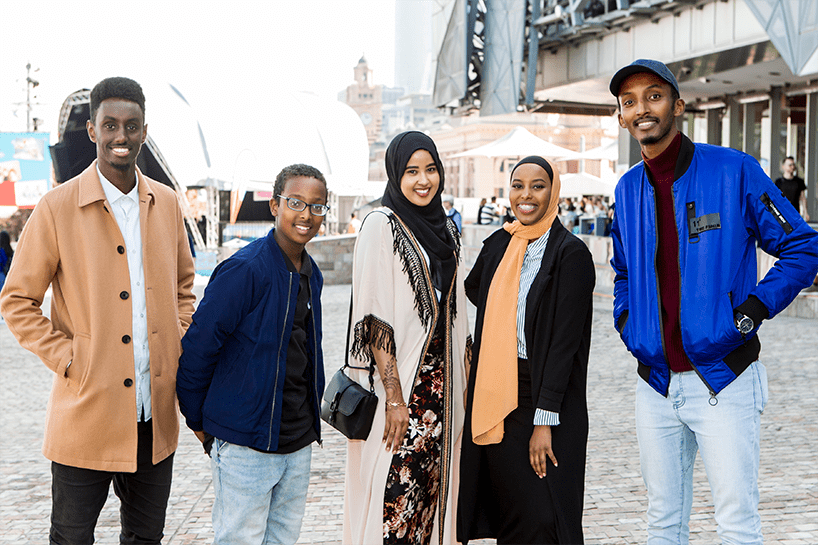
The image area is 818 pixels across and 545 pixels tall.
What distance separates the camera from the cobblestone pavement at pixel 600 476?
4348 mm

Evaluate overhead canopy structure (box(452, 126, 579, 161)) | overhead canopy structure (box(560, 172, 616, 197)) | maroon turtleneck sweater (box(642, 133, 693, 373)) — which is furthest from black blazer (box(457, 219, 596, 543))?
overhead canopy structure (box(560, 172, 616, 197))

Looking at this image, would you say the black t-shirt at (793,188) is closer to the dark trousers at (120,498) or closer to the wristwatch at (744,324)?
the wristwatch at (744,324)

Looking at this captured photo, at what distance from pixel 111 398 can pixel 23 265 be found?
0.57 meters

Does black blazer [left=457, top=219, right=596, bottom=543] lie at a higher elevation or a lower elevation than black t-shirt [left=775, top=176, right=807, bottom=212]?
lower

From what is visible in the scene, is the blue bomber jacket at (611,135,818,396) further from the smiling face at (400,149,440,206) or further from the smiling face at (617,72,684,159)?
the smiling face at (400,149,440,206)

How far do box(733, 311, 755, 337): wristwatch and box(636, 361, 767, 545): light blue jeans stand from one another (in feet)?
0.58

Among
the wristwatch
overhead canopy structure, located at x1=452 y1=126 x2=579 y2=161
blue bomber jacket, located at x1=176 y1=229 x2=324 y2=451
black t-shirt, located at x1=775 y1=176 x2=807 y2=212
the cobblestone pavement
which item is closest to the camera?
the wristwatch

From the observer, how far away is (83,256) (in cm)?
285

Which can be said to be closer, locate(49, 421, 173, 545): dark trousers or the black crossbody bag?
locate(49, 421, 173, 545): dark trousers

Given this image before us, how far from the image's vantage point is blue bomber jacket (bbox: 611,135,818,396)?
107 inches

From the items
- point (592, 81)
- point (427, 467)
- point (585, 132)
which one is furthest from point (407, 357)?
point (585, 132)

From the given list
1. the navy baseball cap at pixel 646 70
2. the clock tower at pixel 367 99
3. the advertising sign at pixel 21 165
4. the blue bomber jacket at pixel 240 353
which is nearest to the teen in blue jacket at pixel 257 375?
the blue bomber jacket at pixel 240 353

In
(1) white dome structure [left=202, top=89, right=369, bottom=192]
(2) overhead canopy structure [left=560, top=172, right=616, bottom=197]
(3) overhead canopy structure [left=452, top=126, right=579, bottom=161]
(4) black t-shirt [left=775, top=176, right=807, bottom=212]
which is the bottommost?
(4) black t-shirt [left=775, top=176, right=807, bottom=212]

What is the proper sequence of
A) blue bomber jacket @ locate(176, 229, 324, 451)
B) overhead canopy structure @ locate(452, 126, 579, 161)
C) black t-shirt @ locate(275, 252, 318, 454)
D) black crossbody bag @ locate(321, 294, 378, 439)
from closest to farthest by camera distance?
blue bomber jacket @ locate(176, 229, 324, 451)
black t-shirt @ locate(275, 252, 318, 454)
black crossbody bag @ locate(321, 294, 378, 439)
overhead canopy structure @ locate(452, 126, 579, 161)
